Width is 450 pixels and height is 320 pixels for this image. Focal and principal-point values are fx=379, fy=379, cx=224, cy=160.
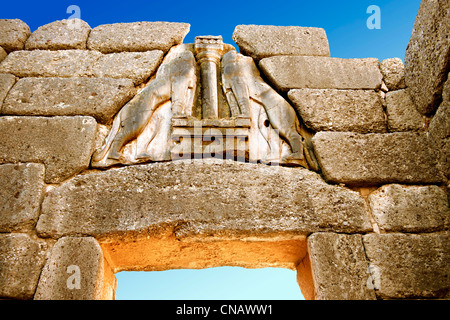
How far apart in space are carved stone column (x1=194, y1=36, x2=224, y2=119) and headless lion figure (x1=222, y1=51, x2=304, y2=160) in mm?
98

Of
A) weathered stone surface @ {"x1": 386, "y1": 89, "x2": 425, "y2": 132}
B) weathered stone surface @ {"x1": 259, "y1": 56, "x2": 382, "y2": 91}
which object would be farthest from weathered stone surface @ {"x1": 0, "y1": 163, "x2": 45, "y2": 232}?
weathered stone surface @ {"x1": 386, "y1": 89, "x2": 425, "y2": 132}

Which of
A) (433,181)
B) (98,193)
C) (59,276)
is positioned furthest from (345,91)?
(59,276)

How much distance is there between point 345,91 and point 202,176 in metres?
1.57

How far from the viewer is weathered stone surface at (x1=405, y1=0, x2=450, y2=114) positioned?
9.20 feet

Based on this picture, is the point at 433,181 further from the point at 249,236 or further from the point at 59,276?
the point at 59,276

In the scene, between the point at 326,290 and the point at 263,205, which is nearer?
the point at 326,290

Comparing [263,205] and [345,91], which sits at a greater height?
[345,91]

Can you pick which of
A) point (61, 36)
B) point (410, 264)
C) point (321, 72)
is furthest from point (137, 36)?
point (410, 264)

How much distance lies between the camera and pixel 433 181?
2.91 metres

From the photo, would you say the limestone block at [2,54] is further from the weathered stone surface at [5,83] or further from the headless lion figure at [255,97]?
the headless lion figure at [255,97]

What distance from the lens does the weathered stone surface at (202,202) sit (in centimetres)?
267

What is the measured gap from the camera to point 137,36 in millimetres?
3832

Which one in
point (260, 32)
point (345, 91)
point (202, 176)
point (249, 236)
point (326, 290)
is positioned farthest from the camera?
point (260, 32)

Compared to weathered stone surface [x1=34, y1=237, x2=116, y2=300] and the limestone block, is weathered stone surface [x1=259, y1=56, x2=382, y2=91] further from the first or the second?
the limestone block
